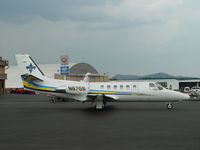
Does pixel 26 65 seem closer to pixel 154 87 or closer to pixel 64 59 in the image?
pixel 154 87

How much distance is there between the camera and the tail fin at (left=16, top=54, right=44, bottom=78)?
20047 millimetres

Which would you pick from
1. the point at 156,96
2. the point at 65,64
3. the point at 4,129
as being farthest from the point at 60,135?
the point at 65,64

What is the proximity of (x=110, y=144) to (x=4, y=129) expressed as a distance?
5.63 meters

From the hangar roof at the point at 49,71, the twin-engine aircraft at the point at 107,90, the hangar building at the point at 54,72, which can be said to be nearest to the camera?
the twin-engine aircraft at the point at 107,90

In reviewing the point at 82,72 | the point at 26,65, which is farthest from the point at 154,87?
the point at 82,72

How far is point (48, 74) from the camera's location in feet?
220

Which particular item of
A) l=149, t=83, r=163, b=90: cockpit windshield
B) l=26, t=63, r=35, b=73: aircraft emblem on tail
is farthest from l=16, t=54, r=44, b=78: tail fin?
l=149, t=83, r=163, b=90: cockpit windshield

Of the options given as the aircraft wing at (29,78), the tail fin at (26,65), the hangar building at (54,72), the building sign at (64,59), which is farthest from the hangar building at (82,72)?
the aircraft wing at (29,78)

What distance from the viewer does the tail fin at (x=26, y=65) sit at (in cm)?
2005

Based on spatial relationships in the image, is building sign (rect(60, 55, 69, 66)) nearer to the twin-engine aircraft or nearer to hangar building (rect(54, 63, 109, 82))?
the twin-engine aircraft

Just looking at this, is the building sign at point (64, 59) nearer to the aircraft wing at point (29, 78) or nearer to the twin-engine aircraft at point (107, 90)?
the twin-engine aircraft at point (107, 90)

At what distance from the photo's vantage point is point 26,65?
20.1 m

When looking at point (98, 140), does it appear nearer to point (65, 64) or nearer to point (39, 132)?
point (39, 132)

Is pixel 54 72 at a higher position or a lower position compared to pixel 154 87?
higher
